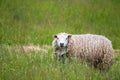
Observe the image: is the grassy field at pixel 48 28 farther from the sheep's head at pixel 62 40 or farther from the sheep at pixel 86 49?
the sheep's head at pixel 62 40

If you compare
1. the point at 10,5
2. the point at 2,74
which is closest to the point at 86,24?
the point at 10,5

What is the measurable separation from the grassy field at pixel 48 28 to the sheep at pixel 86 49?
0.28 metres

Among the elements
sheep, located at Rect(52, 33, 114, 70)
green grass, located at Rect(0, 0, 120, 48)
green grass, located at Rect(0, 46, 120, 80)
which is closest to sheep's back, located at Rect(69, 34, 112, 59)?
sheep, located at Rect(52, 33, 114, 70)

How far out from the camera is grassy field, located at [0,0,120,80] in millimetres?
9242

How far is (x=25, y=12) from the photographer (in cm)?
1886

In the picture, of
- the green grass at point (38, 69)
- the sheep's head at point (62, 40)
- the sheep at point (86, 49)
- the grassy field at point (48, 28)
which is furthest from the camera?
the sheep at point (86, 49)

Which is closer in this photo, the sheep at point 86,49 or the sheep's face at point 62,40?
the sheep's face at point 62,40

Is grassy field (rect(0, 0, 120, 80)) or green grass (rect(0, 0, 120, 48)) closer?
grassy field (rect(0, 0, 120, 80))

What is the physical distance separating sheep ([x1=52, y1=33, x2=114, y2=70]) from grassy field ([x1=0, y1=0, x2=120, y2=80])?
281 mm

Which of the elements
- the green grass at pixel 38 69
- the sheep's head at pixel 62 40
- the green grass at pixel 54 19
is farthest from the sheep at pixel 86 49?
the green grass at pixel 54 19

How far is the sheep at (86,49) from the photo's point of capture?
11359mm

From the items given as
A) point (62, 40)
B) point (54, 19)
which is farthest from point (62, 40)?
point (54, 19)

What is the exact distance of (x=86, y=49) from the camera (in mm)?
11594

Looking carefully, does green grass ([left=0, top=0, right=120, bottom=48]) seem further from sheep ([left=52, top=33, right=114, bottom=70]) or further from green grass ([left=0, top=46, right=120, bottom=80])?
green grass ([left=0, top=46, right=120, bottom=80])
